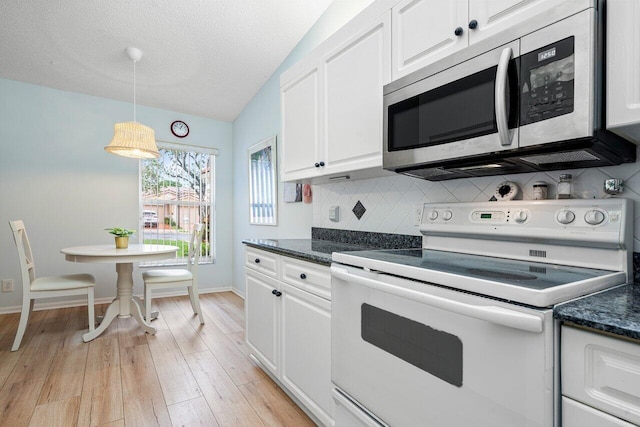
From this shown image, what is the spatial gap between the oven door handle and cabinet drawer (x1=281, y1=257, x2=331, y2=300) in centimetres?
41

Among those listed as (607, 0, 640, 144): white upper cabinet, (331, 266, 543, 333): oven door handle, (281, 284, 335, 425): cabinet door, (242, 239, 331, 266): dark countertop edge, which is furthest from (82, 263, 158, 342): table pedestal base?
(607, 0, 640, 144): white upper cabinet

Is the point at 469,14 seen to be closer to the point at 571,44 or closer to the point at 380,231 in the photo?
the point at 571,44

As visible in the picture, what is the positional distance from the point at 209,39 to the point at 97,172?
217 centimetres

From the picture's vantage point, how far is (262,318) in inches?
83.5

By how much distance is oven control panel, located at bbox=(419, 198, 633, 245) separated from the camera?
1.00 meters

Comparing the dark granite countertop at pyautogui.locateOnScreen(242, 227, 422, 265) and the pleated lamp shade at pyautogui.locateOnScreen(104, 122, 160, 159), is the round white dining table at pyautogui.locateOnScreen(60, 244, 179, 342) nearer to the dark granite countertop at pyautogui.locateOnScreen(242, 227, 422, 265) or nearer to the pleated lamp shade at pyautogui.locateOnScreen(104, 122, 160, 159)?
the pleated lamp shade at pyautogui.locateOnScreen(104, 122, 160, 159)

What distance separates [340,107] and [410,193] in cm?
63

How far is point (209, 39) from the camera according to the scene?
2998mm

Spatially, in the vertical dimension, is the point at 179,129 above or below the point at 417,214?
above

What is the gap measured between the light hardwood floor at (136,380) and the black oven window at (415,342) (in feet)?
2.91

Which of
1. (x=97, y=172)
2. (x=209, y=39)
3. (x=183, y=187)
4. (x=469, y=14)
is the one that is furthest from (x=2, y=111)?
(x=469, y=14)

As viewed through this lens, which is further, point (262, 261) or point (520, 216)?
point (262, 261)

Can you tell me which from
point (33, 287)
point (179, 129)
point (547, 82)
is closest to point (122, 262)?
point (33, 287)

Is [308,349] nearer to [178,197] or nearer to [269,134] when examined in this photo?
[269,134]
